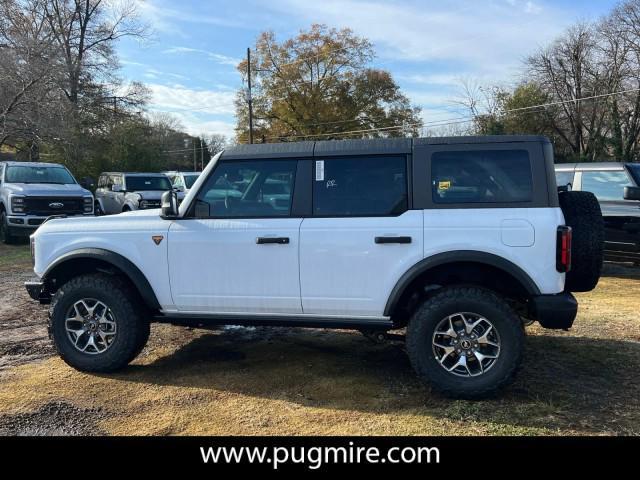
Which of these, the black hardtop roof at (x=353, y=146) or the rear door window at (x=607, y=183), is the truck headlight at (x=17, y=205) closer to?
the black hardtop roof at (x=353, y=146)

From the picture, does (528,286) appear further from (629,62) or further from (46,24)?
(629,62)

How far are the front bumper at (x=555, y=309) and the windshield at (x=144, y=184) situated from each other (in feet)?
48.2

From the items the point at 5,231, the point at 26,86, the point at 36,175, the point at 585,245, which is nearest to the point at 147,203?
the point at 36,175

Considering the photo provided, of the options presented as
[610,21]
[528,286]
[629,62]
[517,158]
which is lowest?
[528,286]

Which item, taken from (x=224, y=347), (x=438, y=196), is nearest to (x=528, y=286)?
(x=438, y=196)

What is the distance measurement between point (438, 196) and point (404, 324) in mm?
1070

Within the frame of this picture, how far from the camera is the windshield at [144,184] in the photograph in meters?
16.9

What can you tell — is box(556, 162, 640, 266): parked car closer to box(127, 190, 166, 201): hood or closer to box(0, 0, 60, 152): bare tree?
box(127, 190, 166, 201): hood

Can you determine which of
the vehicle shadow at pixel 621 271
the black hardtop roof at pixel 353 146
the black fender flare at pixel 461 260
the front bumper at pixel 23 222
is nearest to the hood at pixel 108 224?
the black hardtop roof at pixel 353 146

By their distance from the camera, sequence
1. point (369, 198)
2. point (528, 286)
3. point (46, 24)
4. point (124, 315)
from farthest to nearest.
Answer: point (46, 24), point (124, 315), point (369, 198), point (528, 286)

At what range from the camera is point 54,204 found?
13.1 m

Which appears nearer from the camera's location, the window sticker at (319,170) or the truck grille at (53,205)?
the window sticker at (319,170)

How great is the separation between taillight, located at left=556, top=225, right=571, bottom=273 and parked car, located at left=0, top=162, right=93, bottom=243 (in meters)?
12.4
